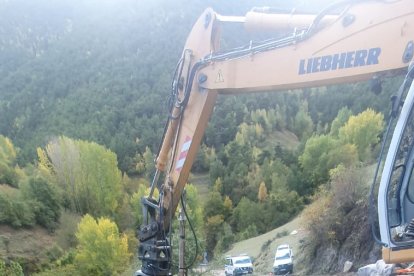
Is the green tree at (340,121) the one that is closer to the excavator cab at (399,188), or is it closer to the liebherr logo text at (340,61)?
the liebherr logo text at (340,61)

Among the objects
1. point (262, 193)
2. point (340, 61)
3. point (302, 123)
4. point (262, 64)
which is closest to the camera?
point (340, 61)

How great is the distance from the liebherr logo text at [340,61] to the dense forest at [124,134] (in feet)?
6.61

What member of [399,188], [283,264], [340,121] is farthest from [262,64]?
[340,121]

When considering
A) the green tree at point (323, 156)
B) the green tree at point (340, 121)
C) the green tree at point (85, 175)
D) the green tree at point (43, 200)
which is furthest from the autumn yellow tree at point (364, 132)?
the green tree at point (43, 200)

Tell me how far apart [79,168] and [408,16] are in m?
51.1

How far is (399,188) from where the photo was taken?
16.5ft

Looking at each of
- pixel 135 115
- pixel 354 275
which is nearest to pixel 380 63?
pixel 354 275

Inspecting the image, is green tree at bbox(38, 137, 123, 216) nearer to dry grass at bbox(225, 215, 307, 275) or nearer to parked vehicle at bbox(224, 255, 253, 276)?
dry grass at bbox(225, 215, 307, 275)

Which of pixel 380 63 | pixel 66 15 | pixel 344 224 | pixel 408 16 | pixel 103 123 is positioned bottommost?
pixel 344 224

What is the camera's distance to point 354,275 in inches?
704

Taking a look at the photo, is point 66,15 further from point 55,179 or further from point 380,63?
point 380,63

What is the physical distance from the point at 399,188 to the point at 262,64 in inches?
88.6

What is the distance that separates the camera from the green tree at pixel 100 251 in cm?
3854

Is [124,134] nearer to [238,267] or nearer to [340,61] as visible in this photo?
[238,267]
